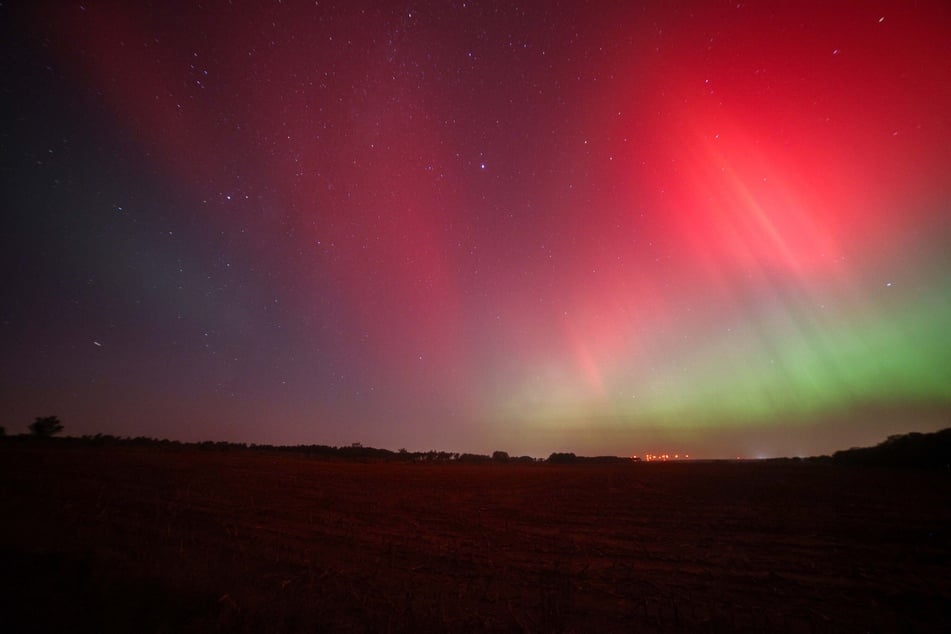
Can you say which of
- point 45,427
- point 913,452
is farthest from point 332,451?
point 913,452

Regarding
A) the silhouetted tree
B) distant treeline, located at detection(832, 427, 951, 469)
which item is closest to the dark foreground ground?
distant treeline, located at detection(832, 427, 951, 469)

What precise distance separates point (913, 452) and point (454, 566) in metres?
72.0

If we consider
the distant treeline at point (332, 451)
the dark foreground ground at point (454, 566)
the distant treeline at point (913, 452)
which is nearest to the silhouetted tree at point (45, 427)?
the distant treeline at point (332, 451)

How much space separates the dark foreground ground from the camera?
232 inches

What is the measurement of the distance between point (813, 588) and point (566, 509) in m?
10.5

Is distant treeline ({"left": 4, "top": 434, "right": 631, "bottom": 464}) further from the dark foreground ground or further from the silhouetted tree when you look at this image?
the dark foreground ground

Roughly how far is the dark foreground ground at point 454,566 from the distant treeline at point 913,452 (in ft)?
161

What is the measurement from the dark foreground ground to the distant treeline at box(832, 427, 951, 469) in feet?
161

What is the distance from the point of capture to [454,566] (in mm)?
8844

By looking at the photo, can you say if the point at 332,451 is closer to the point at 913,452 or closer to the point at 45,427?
the point at 45,427

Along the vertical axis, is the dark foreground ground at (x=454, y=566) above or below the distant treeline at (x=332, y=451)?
below

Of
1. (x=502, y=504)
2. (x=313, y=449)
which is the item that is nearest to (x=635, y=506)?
(x=502, y=504)

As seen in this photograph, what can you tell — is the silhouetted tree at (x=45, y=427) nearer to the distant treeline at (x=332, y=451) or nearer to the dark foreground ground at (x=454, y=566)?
the distant treeline at (x=332, y=451)

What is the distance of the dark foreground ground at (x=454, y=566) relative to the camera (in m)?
5.90
